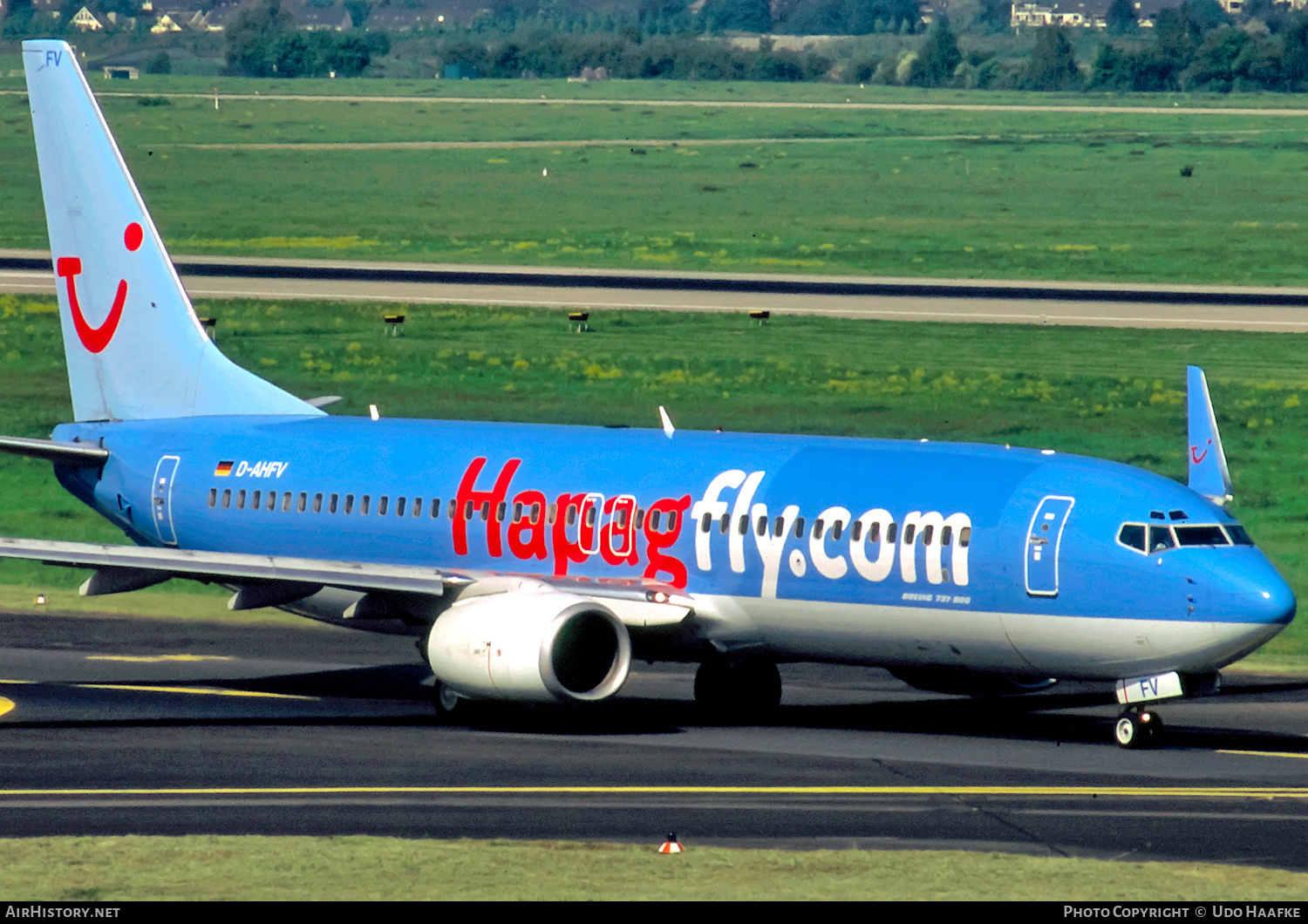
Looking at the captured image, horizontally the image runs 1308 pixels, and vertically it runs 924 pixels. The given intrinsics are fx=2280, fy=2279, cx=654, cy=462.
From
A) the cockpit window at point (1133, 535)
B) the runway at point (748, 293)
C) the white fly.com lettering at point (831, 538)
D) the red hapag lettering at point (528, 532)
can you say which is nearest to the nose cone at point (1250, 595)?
the cockpit window at point (1133, 535)

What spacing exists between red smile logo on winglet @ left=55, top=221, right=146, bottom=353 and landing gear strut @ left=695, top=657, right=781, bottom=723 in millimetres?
14047

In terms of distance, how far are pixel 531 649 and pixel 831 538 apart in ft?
15.7

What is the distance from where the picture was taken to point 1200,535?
32469 mm

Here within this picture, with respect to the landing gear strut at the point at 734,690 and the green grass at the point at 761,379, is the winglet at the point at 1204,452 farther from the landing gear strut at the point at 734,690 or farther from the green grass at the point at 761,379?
the green grass at the point at 761,379

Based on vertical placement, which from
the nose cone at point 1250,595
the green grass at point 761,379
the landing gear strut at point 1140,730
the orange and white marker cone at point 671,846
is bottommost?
the green grass at point 761,379

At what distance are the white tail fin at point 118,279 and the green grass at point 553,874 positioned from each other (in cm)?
1819

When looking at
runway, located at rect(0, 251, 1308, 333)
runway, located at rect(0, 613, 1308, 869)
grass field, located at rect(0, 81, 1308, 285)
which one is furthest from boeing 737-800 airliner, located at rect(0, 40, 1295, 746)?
grass field, located at rect(0, 81, 1308, 285)

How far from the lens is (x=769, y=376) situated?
75.5 meters

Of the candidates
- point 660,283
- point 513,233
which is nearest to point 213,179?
point 513,233

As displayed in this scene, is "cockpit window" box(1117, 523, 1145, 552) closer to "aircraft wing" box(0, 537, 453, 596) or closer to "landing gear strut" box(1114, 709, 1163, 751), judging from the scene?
"landing gear strut" box(1114, 709, 1163, 751)

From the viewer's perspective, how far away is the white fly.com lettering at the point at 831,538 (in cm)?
3331

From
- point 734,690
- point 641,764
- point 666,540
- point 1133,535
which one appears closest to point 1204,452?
point 1133,535

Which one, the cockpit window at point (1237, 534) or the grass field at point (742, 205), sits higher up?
the cockpit window at point (1237, 534)

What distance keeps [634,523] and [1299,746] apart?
10.7 meters
